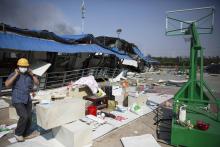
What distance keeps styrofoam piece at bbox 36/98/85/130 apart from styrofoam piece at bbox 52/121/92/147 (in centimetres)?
18

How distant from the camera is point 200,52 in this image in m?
6.12

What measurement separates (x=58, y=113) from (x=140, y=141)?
217 centimetres

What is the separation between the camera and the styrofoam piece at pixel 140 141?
15.5 ft

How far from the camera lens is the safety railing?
8.52 metres

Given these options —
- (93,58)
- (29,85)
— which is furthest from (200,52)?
(93,58)

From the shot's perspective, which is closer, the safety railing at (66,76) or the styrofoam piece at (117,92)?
the safety railing at (66,76)

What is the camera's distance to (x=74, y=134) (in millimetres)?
4258

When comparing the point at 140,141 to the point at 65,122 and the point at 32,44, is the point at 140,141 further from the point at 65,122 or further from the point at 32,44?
the point at 32,44

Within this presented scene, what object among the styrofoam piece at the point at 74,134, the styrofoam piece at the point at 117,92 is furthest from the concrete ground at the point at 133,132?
the styrofoam piece at the point at 117,92

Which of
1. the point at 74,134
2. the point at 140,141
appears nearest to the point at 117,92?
the point at 140,141

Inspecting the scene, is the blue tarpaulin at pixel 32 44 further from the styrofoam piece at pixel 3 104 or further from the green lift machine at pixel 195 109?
the green lift machine at pixel 195 109

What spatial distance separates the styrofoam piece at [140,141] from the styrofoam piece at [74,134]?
3.00ft

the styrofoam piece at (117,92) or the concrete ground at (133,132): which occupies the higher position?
the styrofoam piece at (117,92)

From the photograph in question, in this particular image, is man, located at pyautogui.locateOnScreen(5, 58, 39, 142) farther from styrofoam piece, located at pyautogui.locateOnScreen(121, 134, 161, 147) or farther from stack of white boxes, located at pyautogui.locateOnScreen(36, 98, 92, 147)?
styrofoam piece, located at pyautogui.locateOnScreen(121, 134, 161, 147)
